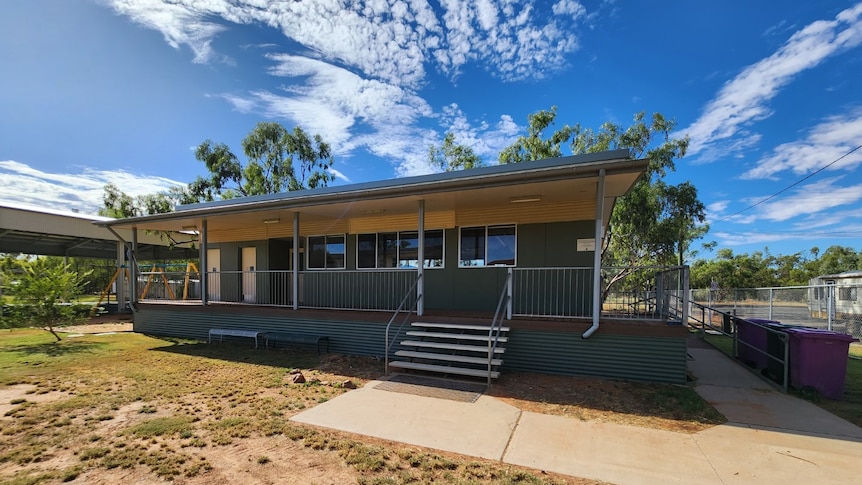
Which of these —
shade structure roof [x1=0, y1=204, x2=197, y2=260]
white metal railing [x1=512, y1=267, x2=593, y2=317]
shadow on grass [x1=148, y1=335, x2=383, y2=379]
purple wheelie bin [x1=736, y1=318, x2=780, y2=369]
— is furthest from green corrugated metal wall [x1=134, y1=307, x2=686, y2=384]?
shade structure roof [x1=0, y1=204, x2=197, y2=260]

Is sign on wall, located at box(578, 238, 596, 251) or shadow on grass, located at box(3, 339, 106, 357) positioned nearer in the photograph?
sign on wall, located at box(578, 238, 596, 251)

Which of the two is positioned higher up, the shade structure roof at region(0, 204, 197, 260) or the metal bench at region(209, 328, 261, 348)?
the shade structure roof at region(0, 204, 197, 260)

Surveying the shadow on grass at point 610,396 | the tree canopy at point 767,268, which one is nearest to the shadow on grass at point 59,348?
the shadow on grass at point 610,396

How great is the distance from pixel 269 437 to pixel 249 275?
10.1m

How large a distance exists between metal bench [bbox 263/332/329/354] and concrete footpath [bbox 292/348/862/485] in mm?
3220

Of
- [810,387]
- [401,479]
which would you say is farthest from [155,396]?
[810,387]

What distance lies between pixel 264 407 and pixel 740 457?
5569mm

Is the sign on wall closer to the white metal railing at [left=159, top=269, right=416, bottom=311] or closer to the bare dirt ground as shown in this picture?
the bare dirt ground

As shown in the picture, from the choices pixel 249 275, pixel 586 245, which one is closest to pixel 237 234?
pixel 249 275

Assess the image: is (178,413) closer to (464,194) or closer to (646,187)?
(464,194)

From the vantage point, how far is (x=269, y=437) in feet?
13.4

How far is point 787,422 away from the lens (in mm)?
4574

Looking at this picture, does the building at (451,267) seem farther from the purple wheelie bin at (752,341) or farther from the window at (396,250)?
the purple wheelie bin at (752,341)

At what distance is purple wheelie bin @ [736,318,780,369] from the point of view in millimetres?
7128
